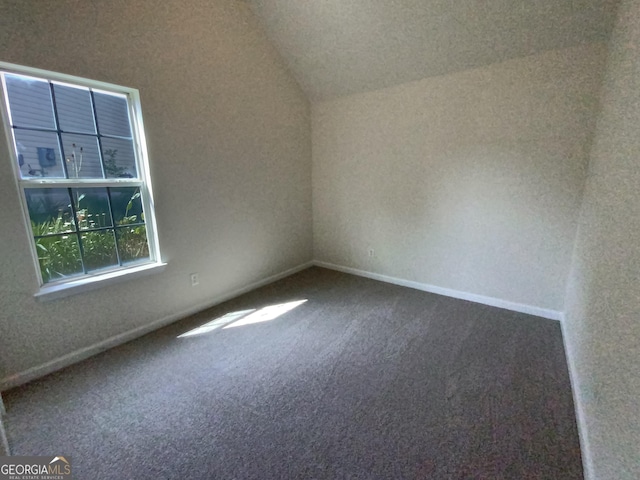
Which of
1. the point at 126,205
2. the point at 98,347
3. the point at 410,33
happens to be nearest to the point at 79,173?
the point at 126,205

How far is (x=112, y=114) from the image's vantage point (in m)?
2.17

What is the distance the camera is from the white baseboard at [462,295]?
105 inches

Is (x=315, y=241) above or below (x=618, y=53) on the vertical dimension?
below

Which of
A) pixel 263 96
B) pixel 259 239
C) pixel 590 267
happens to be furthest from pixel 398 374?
pixel 263 96

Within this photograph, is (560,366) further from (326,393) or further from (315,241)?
(315,241)

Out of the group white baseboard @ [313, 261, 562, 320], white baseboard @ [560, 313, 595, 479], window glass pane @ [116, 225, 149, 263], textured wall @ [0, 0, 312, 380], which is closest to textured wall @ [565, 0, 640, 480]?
white baseboard @ [560, 313, 595, 479]

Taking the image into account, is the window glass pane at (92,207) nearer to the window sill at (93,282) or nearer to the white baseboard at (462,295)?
the window sill at (93,282)

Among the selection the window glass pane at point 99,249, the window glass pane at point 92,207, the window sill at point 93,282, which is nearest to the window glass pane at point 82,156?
the window glass pane at point 92,207

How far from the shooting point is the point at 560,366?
6.52 ft

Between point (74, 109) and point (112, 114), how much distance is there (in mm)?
230

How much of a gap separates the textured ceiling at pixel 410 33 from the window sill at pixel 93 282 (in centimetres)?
267

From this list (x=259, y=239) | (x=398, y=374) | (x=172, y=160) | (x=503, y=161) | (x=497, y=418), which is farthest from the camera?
(x=259, y=239)

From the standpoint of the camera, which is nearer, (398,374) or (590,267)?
(590,267)

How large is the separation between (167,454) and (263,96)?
318 cm
